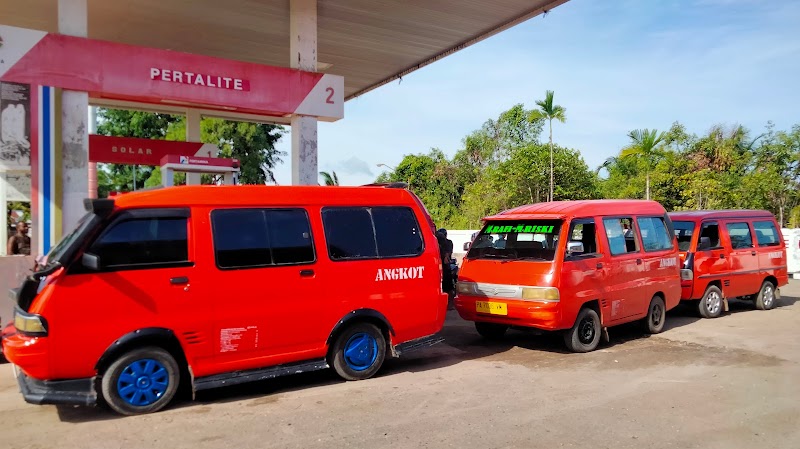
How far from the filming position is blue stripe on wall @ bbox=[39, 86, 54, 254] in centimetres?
924

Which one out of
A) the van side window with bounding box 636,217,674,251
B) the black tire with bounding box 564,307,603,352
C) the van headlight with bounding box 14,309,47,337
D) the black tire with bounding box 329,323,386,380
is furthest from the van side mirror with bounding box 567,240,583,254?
the van headlight with bounding box 14,309,47,337

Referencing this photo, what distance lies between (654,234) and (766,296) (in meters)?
4.37

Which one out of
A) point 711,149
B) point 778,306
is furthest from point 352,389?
point 711,149

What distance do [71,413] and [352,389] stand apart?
259cm

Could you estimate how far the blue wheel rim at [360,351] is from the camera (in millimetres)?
6555

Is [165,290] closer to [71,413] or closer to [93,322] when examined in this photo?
[93,322]

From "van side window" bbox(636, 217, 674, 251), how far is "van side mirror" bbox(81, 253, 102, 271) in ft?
24.4

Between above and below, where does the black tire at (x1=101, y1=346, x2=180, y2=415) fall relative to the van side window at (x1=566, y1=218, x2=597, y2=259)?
below

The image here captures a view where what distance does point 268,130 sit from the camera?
117 feet

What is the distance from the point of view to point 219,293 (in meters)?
5.67

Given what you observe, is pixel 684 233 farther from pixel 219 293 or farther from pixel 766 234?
pixel 219 293

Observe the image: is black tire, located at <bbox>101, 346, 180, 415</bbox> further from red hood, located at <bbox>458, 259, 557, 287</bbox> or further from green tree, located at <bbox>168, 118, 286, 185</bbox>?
green tree, located at <bbox>168, 118, 286, 185</bbox>

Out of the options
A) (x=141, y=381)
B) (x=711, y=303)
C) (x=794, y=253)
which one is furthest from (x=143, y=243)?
(x=794, y=253)

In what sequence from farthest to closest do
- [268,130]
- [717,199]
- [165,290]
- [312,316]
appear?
[268,130], [717,199], [312,316], [165,290]
